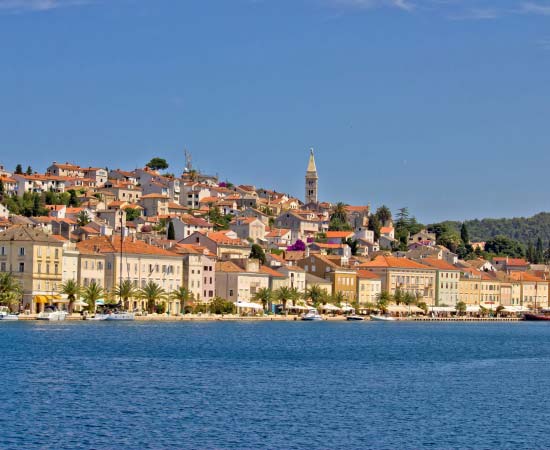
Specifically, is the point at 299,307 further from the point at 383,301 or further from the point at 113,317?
the point at 113,317

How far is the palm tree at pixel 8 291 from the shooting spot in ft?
292

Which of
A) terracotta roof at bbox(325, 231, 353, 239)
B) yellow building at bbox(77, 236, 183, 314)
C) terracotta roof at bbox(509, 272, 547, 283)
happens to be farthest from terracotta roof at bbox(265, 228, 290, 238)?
yellow building at bbox(77, 236, 183, 314)

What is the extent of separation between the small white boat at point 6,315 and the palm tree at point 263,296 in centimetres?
3232

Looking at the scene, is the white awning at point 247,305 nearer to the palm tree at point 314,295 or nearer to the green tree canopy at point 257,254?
the palm tree at point 314,295

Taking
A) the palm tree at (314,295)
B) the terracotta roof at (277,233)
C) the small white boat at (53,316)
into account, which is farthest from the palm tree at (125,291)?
the terracotta roof at (277,233)

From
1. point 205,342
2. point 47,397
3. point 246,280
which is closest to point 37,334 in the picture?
point 205,342

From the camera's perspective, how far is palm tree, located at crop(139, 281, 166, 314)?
101125 mm

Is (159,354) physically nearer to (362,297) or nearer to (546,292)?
(362,297)

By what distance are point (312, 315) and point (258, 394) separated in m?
74.2

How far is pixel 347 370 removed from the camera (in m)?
56.7

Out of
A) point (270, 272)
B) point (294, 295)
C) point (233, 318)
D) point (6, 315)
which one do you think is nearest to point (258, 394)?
point (6, 315)

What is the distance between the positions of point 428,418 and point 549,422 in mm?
3675

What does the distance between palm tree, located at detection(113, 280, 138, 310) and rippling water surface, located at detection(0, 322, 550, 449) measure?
2196cm

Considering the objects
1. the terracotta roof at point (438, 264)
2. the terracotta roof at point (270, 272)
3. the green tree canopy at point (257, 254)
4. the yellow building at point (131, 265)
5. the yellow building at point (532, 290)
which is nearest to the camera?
the yellow building at point (131, 265)
